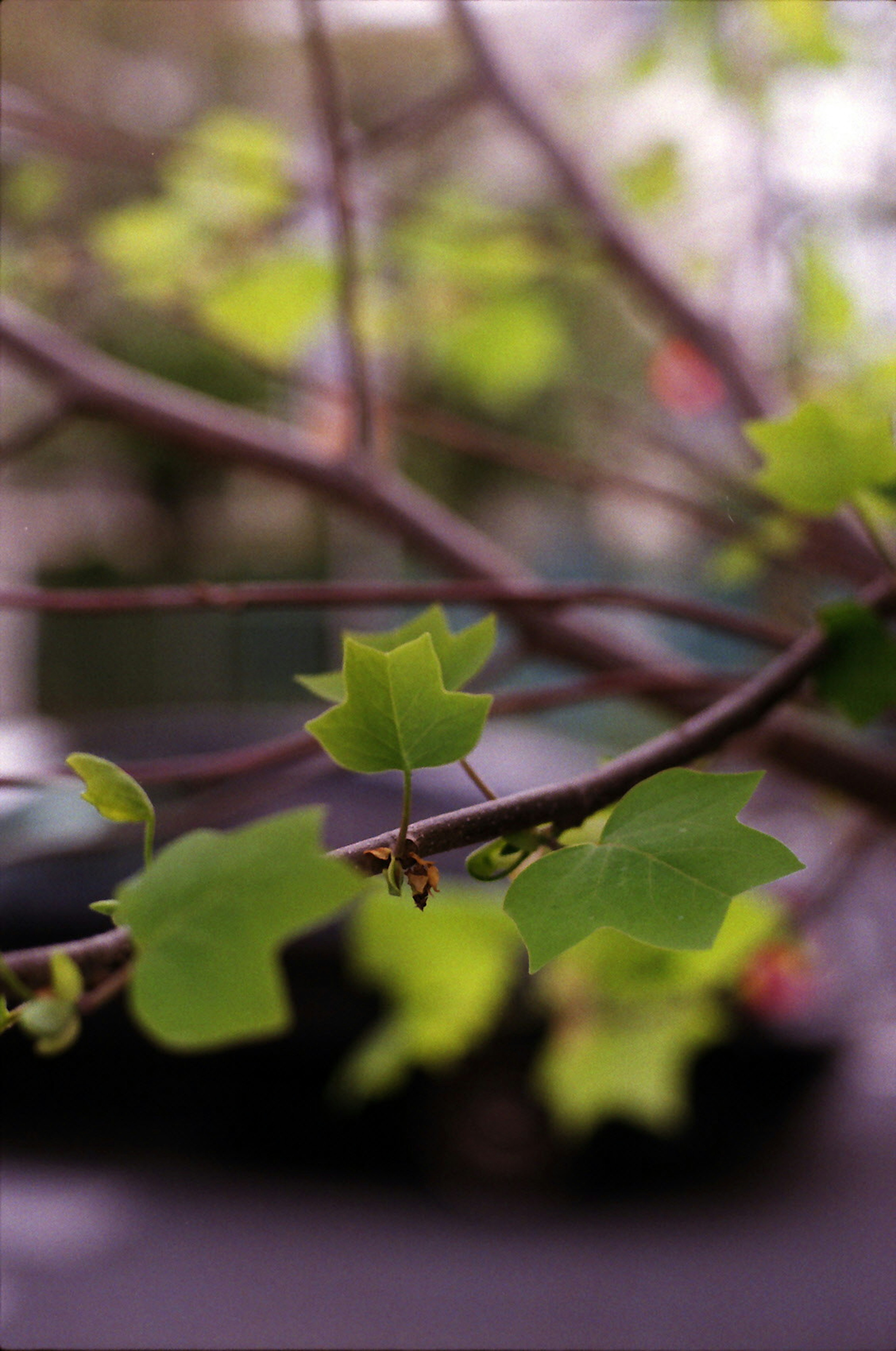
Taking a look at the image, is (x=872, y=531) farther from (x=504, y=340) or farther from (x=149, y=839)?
(x=504, y=340)

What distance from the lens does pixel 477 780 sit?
180 millimetres

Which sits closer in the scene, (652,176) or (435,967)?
(435,967)

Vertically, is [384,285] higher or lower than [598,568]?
lower

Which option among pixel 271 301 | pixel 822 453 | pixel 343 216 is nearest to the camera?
pixel 822 453

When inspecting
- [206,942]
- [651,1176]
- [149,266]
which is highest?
[149,266]

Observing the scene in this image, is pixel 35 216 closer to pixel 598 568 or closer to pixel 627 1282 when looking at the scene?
pixel 627 1282

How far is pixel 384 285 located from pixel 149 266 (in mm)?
202

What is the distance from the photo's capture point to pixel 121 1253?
1.86 ft

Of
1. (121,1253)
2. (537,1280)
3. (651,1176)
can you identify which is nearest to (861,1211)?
(537,1280)

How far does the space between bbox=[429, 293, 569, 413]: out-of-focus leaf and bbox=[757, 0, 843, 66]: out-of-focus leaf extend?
243mm

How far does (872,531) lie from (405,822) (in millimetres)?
145

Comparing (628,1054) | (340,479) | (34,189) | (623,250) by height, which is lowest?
(628,1054)

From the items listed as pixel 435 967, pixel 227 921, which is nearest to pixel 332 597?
pixel 227 921

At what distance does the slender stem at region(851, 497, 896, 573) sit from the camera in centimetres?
23
